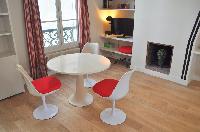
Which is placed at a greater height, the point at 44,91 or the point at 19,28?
the point at 19,28

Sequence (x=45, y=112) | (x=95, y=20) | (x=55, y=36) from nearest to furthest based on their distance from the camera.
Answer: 1. (x=45, y=112)
2. (x=55, y=36)
3. (x=95, y=20)

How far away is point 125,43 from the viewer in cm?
485

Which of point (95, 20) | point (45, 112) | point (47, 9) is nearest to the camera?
point (45, 112)

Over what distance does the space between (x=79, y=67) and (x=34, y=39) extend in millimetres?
1523

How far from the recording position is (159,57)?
4012 millimetres

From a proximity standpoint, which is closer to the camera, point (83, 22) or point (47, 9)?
point (47, 9)

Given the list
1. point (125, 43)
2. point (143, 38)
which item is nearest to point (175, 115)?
point (143, 38)

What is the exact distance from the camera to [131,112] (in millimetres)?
2756

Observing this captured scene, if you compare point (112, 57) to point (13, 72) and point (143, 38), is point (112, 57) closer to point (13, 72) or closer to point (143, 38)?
point (143, 38)

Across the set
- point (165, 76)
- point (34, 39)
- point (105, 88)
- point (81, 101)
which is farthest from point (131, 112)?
point (34, 39)

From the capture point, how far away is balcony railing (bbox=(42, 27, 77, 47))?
159 inches

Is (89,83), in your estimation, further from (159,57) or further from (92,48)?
(159,57)

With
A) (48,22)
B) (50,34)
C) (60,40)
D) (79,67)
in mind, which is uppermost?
(48,22)

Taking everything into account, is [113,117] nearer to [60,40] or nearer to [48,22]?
[60,40]
